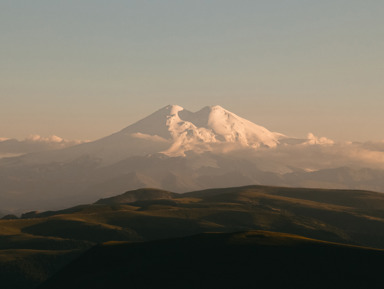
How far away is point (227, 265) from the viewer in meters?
110

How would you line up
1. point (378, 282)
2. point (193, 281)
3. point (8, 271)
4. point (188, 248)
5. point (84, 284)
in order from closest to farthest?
point (378, 282) < point (193, 281) < point (84, 284) < point (188, 248) < point (8, 271)

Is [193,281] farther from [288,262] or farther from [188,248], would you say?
[188,248]

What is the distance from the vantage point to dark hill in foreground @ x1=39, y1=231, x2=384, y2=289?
9844 centimetres

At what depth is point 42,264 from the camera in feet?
651

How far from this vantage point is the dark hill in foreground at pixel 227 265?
98438 mm

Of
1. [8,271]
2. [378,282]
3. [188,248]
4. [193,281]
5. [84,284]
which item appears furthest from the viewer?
[8,271]

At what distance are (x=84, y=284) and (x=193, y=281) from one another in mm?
22047

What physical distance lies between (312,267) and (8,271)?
109m

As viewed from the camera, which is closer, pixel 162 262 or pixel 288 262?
pixel 288 262

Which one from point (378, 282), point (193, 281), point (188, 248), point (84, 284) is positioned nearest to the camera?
point (378, 282)

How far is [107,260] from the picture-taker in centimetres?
12838

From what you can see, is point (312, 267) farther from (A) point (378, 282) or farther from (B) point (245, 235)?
(B) point (245, 235)

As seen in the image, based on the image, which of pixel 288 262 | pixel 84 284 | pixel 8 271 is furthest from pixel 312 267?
pixel 8 271

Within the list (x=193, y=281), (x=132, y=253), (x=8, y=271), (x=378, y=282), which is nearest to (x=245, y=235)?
(x=132, y=253)
